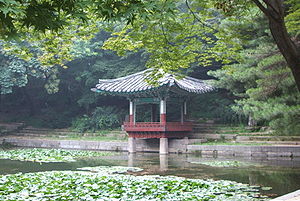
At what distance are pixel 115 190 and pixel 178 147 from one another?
1304 cm

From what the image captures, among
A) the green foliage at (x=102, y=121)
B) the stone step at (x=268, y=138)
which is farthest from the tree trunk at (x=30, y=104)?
the stone step at (x=268, y=138)

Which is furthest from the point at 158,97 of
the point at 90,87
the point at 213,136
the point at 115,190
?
the point at 115,190

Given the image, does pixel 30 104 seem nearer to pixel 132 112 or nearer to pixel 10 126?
pixel 10 126

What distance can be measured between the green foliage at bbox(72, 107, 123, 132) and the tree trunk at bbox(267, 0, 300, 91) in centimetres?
2244

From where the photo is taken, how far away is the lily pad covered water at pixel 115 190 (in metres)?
6.17

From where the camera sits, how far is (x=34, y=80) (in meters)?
29.7

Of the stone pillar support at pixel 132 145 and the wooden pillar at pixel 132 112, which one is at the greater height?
the wooden pillar at pixel 132 112

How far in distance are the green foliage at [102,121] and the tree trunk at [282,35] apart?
2244cm

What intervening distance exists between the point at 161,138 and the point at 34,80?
15.0 metres

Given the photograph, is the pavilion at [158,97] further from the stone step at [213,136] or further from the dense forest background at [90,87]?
the dense forest background at [90,87]

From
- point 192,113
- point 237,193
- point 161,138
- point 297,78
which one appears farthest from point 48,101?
point 297,78

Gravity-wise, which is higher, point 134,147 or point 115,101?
point 115,101

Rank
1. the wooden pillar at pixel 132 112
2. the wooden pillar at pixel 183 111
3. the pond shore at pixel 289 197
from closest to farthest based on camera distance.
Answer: the pond shore at pixel 289 197
the wooden pillar at pixel 132 112
the wooden pillar at pixel 183 111

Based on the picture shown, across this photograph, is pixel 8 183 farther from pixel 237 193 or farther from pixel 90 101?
pixel 90 101
